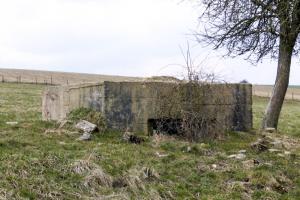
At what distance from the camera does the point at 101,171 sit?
7941 millimetres

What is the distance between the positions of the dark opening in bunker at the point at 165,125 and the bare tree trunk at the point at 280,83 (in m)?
4.34

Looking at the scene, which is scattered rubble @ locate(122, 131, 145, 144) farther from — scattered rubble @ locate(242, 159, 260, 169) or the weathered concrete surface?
scattered rubble @ locate(242, 159, 260, 169)

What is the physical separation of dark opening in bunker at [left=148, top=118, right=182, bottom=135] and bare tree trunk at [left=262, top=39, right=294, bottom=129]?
4.34m

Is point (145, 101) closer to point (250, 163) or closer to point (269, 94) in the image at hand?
point (250, 163)

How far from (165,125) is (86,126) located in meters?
1.79

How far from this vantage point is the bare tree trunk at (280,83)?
583 inches

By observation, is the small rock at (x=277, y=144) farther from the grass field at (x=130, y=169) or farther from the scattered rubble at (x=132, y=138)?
the scattered rubble at (x=132, y=138)

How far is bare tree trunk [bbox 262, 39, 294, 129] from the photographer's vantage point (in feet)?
48.6

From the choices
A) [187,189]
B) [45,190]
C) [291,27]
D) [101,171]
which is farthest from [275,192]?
[291,27]

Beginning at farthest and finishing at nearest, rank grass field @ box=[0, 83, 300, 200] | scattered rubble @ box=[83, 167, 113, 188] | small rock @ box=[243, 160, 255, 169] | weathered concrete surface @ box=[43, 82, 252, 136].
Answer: weathered concrete surface @ box=[43, 82, 252, 136] → small rock @ box=[243, 160, 255, 169] → scattered rubble @ box=[83, 167, 113, 188] → grass field @ box=[0, 83, 300, 200]

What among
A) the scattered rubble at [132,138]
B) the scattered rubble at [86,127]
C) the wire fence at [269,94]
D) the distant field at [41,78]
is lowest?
the wire fence at [269,94]

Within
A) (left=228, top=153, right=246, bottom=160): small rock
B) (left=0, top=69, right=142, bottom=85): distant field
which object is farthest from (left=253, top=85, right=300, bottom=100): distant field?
(left=228, top=153, right=246, bottom=160): small rock

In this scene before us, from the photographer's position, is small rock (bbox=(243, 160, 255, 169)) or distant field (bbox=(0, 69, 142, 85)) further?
distant field (bbox=(0, 69, 142, 85))

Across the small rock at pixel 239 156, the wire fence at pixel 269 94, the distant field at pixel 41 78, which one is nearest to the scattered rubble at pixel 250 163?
the small rock at pixel 239 156
